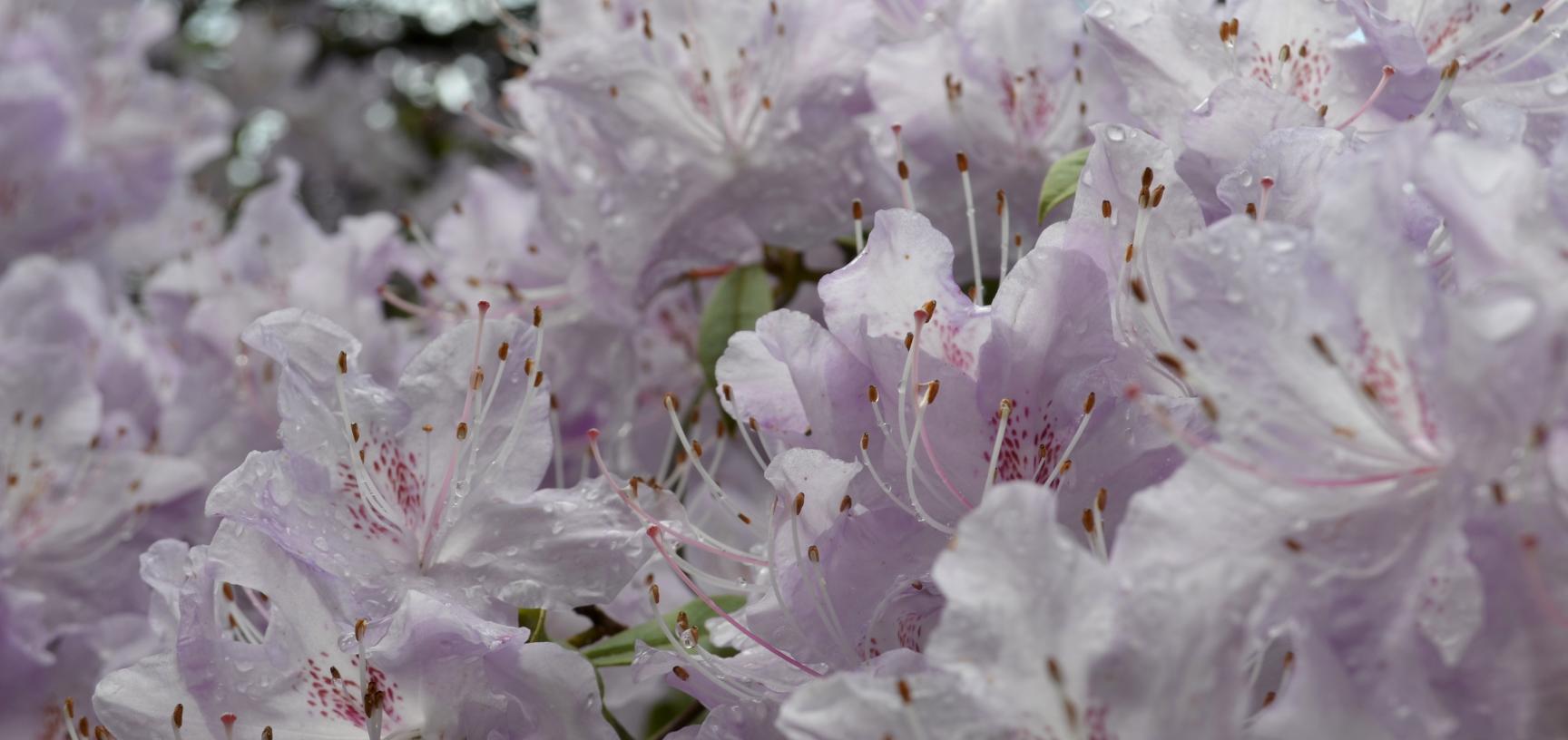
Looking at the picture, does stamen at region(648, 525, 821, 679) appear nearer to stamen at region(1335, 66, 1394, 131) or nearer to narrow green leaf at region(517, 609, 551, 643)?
narrow green leaf at region(517, 609, 551, 643)

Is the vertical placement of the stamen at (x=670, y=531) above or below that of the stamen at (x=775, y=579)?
below

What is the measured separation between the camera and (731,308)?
165cm

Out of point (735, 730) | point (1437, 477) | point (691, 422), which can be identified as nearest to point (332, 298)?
point (691, 422)

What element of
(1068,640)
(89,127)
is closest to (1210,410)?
(1068,640)

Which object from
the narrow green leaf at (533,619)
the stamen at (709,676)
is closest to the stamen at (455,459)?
the narrow green leaf at (533,619)

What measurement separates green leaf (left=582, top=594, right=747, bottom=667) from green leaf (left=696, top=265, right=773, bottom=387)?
283 mm

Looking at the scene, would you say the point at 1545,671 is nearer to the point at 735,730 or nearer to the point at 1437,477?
the point at 1437,477

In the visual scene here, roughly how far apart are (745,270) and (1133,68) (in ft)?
1.78

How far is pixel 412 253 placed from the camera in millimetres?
2150

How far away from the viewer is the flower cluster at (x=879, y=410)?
0.85 m

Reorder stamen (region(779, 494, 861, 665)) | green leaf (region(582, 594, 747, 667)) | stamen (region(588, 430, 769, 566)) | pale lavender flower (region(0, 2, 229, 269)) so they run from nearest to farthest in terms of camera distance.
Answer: stamen (region(779, 494, 861, 665)) < stamen (region(588, 430, 769, 566)) < green leaf (region(582, 594, 747, 667)) < pale lavender flower (region(0, 2, 229, 269))

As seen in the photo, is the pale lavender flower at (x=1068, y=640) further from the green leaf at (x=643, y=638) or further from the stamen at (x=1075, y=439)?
the green leaf at (x=643, y=638)

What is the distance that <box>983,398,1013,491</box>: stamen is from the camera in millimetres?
1081

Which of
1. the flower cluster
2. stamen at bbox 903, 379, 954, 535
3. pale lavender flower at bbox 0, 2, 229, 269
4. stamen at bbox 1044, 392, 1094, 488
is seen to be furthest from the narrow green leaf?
pale lavender flower at bbox 0, 2, 229, 269
